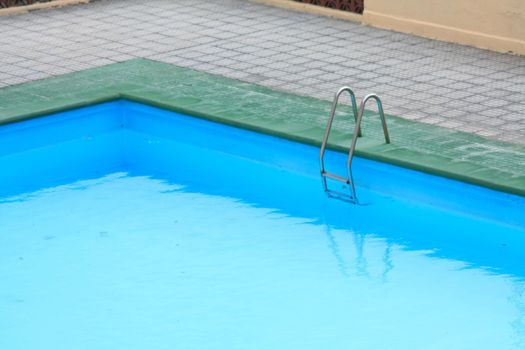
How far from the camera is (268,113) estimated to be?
8234mm

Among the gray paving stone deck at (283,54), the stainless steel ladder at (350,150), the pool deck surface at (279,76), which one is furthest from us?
the gray paving stone deck at (283,54)

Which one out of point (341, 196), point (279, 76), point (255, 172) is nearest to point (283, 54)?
point (279, 76)

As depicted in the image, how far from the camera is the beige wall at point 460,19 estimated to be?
30.7 ft

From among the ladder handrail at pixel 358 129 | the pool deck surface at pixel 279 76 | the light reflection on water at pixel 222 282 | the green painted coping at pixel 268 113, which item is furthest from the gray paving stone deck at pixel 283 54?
the light reflection on water at pixel 222 282

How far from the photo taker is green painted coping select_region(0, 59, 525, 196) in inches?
283

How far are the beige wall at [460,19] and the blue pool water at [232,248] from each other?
8.15ft

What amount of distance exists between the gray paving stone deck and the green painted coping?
192mm

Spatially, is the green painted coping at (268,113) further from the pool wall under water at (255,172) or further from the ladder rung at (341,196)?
the ladder rung at (341,196)

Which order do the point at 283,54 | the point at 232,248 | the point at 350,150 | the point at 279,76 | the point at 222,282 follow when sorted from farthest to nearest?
1. the point at 283,54
2. the point at 279,76
3. the point at 350,150
4. the point at 232,248
5. the point at 222,282

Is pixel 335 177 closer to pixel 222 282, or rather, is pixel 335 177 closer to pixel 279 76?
pixel 222 282

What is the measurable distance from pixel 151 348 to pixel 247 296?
735mm

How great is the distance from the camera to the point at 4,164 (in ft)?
27.0

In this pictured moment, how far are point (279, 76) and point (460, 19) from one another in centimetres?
167

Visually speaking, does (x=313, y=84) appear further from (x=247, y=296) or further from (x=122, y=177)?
(x=247, y=296)
